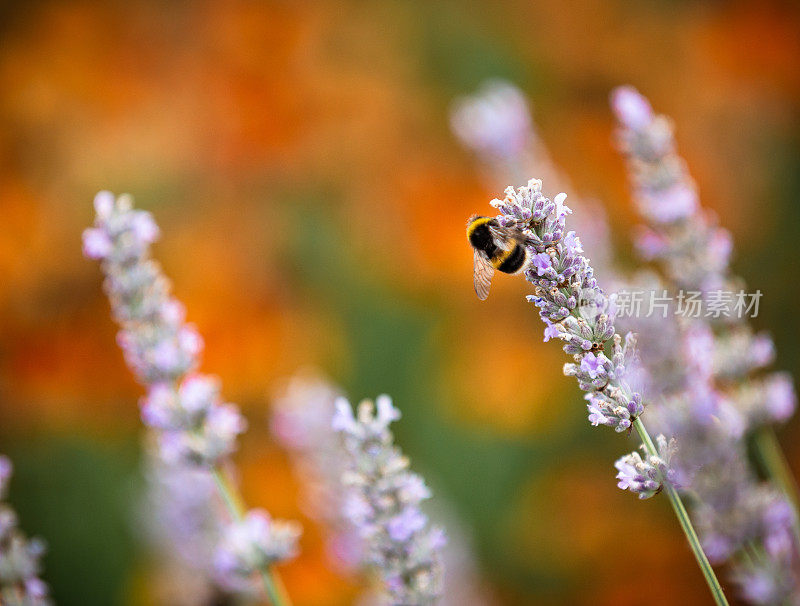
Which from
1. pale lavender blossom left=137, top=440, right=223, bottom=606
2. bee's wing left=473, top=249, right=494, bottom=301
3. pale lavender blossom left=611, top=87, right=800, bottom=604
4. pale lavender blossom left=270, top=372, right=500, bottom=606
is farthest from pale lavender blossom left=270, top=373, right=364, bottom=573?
pale lavender blossom left=611, top=87, right=800, bottom=604

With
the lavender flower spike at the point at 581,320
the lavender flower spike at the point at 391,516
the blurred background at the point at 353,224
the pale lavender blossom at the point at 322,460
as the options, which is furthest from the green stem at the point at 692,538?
the blurred background at the point at 353,224

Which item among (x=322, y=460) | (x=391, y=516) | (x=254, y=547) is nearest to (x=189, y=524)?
(x=322, y=460)

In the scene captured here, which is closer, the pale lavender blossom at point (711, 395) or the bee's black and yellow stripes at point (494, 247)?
the pale lavender blossom at point (711, 395)

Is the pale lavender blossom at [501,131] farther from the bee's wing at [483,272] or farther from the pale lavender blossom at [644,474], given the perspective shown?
the pale lavender blossom at [644,474]

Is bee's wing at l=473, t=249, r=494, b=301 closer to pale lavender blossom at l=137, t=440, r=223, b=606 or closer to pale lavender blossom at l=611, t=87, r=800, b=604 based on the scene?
pale lavender blossom at l=611, t=87, r=800, b=604

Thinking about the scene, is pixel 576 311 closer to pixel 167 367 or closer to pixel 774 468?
pixel 774 468

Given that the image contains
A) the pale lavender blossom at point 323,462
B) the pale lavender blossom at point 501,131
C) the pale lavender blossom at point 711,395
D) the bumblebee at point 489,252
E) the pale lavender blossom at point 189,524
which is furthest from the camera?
the pale lavender blossom at point 501,131

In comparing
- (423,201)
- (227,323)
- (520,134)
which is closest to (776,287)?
(423,201)
